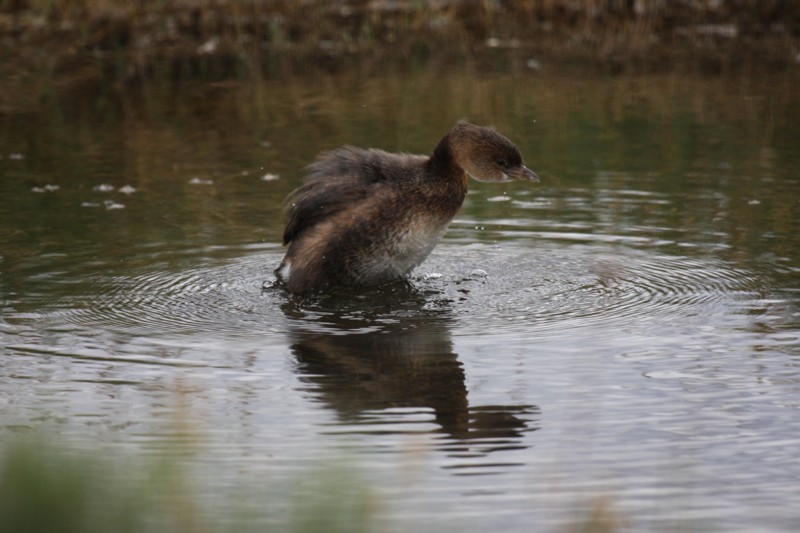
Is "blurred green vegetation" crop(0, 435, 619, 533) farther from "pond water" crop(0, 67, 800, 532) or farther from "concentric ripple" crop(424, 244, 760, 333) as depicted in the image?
"concentric ripple" crop(424, 244, 760, 333)

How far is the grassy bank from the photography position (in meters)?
16.4

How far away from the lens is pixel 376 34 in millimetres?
18062

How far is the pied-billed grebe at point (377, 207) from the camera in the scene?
7.54 m

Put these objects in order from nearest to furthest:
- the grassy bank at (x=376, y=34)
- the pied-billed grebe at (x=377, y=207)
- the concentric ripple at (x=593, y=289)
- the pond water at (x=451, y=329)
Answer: the pond water at (x=451, y=329), the concentric ripple at (x=593, y=289), the pied-billed grebe at (x=377, y=207), the grassy bank at (x=376, y=34)

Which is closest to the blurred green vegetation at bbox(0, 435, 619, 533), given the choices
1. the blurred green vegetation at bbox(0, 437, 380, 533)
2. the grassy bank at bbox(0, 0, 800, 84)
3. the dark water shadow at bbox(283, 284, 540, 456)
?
the blurred green vegetation at bbox(0, 437, 380, 533)

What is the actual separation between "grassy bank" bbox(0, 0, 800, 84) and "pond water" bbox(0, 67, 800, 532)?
12.4 feet

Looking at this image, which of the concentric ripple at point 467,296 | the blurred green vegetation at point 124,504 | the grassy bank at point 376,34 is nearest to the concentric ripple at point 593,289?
the concentric ripple at point 467,296

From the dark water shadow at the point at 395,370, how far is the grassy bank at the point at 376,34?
9122 millimetres

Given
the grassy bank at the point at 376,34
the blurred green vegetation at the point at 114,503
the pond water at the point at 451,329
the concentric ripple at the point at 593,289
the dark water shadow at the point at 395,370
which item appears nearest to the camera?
the blurred green vegetation at the point at 114,503

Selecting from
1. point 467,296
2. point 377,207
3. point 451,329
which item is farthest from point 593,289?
point 377,207

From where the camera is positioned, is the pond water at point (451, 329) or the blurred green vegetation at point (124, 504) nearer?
the blurred green vegetation at point (124, 504)

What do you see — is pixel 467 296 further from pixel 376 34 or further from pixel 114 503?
pixel 376 34

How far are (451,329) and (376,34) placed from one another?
1192 centimetres

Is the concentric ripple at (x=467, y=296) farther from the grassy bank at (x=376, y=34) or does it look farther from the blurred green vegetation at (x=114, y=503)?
the grassy bank at (x=376, y=34)
